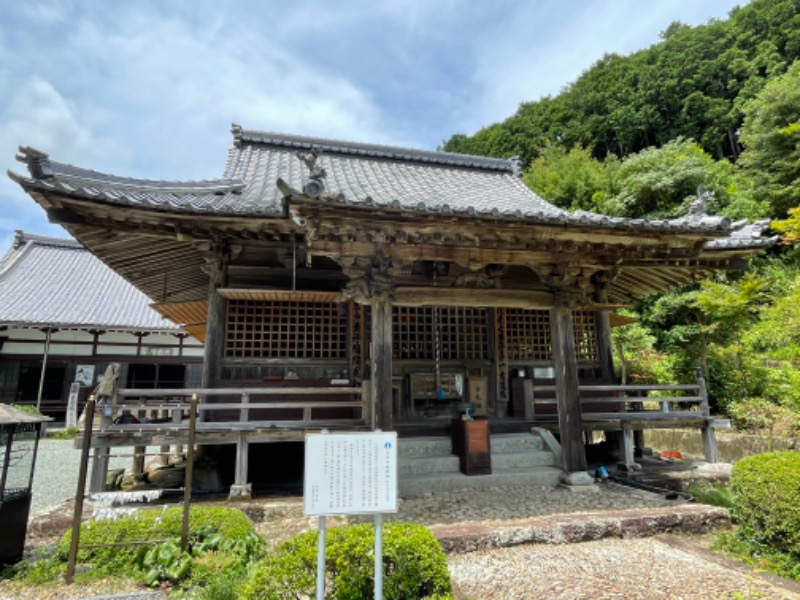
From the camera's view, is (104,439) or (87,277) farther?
(87,277)

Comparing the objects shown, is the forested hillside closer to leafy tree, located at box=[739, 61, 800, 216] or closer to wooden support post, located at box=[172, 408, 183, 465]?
leafy tree, located at box=[739, 61, 800, 216]

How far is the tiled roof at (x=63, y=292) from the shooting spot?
17.7 meters

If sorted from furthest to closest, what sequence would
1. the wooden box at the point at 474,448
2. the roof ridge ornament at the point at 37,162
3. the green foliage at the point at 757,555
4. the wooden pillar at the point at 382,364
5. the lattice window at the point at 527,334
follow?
the lattice window at the point at 527,334
the wooden box at the point at 474,448
the wooden pillar at the point at 382,364
the roof ridge ornament at the point at 37,162
the green foliage at the point at 757,555

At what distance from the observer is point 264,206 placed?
6773 millimetres

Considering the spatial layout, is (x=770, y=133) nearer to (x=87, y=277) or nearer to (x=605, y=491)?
(x=605, y=491)

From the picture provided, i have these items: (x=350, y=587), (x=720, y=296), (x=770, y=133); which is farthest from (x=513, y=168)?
(x=770, y=133)

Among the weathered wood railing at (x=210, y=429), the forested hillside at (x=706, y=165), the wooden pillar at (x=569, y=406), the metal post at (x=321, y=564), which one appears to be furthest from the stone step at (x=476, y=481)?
the forested hillside at (x=706, y=165)

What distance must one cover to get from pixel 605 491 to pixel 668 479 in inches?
73.2

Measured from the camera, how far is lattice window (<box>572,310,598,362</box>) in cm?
1038

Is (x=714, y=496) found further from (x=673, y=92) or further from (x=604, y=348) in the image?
(x=673, y=92)

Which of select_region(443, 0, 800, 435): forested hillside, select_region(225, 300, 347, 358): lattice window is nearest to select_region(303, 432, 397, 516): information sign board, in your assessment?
select_region(225, 300, 347, 358): lattice window

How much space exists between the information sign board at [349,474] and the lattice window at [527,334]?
720cm

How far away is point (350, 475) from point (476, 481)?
14.7 feet

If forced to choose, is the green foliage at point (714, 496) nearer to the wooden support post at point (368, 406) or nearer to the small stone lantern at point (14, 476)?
the wooden support post at point (368, 406)
